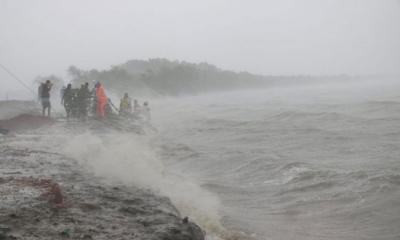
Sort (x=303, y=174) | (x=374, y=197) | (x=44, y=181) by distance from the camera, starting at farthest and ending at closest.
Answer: (x=303, y=174), (x=374, y=197), (x=44, y=181)

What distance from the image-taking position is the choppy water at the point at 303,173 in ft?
24.9

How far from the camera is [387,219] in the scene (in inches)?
300

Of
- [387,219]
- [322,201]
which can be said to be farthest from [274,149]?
[387,219]

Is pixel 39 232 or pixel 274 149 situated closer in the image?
pixel 39 232

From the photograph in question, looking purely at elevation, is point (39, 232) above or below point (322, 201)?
above

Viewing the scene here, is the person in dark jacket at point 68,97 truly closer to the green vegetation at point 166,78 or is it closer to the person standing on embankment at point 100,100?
the person standing on embankment at point 100,100

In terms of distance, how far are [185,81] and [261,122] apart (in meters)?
63.9

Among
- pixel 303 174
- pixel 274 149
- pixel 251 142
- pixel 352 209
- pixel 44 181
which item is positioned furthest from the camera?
pixel 251 142

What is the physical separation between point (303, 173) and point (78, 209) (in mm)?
6532

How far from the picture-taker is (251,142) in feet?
58.0

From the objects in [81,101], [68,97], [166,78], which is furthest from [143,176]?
[166,78]

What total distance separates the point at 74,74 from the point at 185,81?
993 inches

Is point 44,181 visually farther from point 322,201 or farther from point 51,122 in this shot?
point 51,122

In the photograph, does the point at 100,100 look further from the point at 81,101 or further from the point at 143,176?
the point at 143,176
